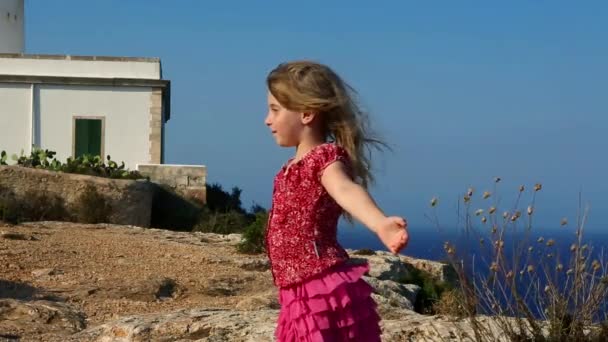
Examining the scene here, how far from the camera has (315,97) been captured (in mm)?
3277

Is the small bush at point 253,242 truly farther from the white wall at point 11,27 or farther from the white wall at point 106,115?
the white wall at point 11,27

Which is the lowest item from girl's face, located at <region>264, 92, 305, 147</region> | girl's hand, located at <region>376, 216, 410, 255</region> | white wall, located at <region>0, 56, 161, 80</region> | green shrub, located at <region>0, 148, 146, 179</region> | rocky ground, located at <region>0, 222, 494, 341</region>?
rocky ground, located at <region>0, 222, 494, 341</region>

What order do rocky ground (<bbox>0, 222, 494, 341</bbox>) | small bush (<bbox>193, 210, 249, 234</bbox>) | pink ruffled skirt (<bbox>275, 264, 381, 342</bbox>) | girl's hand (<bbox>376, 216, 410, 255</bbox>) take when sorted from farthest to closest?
1. small bush (<bbox>193, 210, 249, 234</bbox>)
2. rocky ground (<bbox>0, 222, 494, 341</bbox>)
3. pink ruffled skirt (<bbox>275, 264, 381, 342</bbox>)
4. girl's hand (<bbox>376, 216, 410, 255</bbox>)

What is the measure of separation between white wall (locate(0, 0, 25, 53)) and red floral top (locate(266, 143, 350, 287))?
26336 millimetres

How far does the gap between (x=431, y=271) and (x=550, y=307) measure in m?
6.94

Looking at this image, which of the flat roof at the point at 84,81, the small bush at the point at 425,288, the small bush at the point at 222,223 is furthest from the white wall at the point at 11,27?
the small bush at the point at 425,288

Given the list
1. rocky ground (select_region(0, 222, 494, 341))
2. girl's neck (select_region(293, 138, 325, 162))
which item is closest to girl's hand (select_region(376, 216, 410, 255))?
girl's neck (select_region(293, 138, 325, 162))

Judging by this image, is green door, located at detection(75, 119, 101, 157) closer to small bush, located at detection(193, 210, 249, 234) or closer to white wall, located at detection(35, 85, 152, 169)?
white wall, located at detection(35, 85, 152, 169)

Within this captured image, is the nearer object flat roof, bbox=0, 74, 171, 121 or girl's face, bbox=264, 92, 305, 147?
girl's face, bbox=264, 92, 305, 147

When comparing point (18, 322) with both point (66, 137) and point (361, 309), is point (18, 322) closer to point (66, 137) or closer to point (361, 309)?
point (361, 309)

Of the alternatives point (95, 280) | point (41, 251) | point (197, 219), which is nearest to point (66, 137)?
point (197, 219)

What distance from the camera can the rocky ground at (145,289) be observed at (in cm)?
557

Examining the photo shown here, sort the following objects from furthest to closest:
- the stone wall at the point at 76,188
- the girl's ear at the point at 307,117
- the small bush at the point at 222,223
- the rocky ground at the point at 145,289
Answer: the small bush at the point at 222,223 < the stone wall at the point at 76,188 < the rocky ground at the point at 145,289 < the girl's ear at the point at 307,117

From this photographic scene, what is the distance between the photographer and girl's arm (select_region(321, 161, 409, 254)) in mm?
2768
